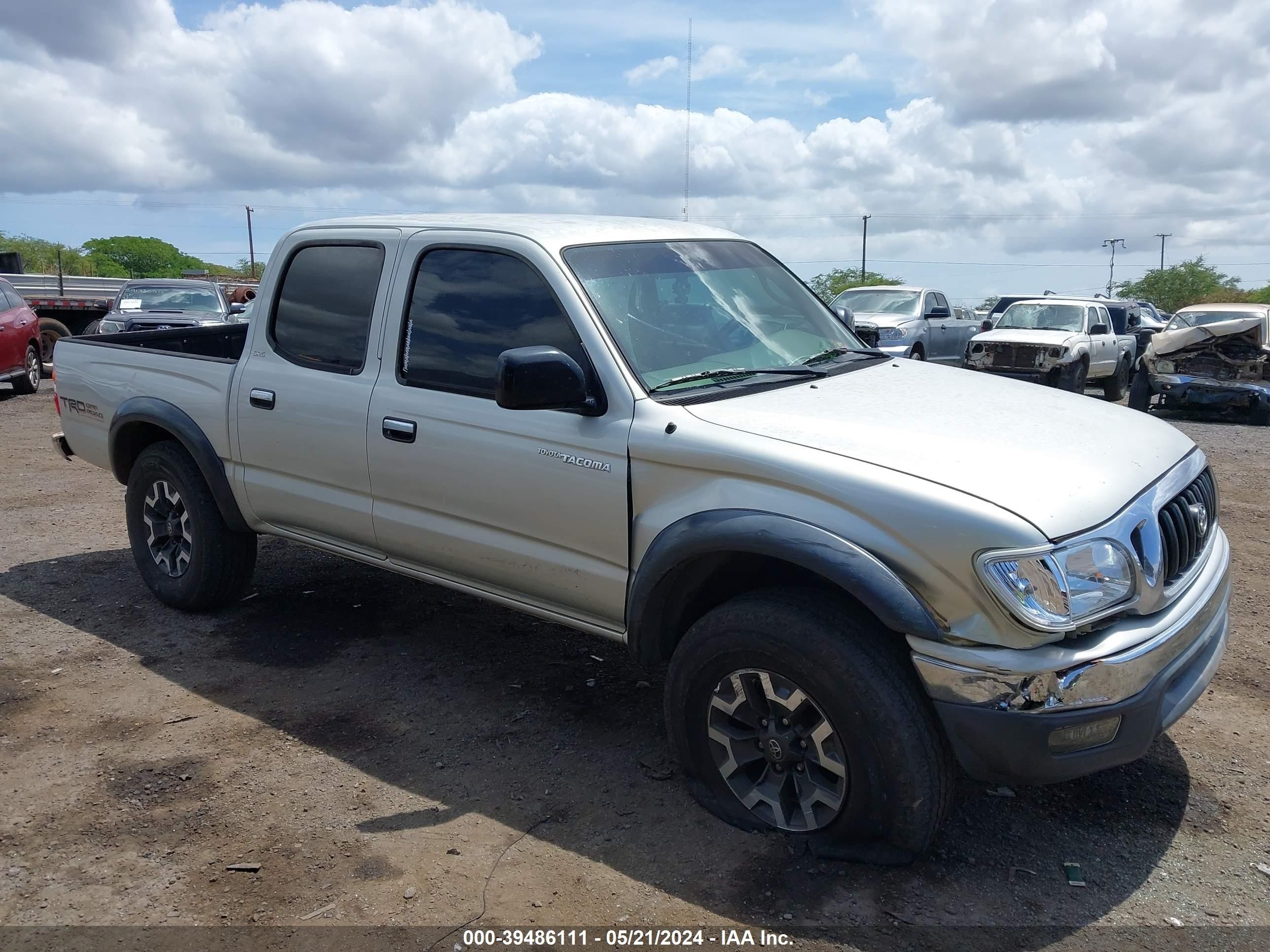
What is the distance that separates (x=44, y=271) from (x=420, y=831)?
48446 millimetres

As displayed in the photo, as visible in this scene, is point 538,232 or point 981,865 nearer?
point 981,865

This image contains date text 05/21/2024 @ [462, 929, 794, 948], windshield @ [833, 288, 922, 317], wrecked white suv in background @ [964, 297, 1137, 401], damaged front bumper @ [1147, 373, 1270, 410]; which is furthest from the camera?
windshield @ [833, 288, 922, 317]

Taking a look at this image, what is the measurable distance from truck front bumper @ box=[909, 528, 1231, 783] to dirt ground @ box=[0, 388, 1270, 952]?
1.62 feet

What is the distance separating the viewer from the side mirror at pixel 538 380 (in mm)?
3410

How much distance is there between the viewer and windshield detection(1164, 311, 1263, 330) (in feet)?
50.9

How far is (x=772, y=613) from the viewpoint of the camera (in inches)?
126

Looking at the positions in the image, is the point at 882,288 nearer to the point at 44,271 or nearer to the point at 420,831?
the point at 420,831

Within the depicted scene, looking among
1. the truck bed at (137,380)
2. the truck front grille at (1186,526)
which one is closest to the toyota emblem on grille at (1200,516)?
the truck front grille at (1186,526)

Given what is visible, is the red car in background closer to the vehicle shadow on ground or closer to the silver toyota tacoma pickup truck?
the vehicle shadow on ground

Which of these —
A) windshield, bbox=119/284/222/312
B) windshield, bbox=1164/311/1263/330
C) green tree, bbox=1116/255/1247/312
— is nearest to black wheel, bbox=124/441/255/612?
windshield, bbox=119/284/222/312

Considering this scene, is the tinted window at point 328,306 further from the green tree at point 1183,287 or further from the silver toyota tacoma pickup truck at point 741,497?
the green tree at point 1183,287

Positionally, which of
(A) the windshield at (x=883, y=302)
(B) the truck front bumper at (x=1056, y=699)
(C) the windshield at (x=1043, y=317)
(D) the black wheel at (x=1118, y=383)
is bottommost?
(D) the black wheel at (x=1118, y=383)

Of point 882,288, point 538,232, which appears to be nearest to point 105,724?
point 538,232

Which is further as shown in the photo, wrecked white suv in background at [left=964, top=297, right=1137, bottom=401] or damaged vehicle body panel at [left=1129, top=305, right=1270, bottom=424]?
wrecked white suv in background at [left=964, top=297, right=1137, bottom=401]
